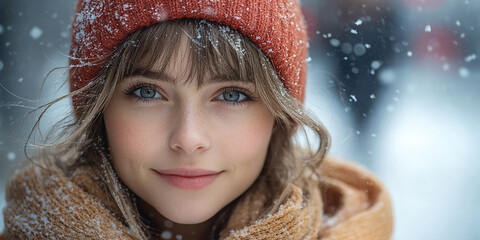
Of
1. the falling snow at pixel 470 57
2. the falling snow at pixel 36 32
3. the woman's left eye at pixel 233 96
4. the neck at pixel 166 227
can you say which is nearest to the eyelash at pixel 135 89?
the woman's left eye at pixel 233 96

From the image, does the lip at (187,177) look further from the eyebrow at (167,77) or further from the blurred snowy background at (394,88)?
the blurred snowy background at (394,88)

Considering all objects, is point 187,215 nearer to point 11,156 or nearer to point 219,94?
point 219,94

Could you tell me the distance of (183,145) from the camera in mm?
1181

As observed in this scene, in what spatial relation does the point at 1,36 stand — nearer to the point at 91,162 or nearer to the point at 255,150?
the point at 91,162

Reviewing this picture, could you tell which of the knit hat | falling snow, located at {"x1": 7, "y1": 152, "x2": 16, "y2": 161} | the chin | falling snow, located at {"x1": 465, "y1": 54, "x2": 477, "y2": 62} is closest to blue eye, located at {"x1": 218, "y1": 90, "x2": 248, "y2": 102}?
the knit hat

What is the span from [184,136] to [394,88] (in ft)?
9.10

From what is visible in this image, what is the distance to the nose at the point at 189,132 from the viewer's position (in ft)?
3.84

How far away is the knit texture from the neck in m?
0.11

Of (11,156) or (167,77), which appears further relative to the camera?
(11,156)

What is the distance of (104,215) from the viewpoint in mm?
1309

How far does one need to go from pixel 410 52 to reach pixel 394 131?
26.3 inches

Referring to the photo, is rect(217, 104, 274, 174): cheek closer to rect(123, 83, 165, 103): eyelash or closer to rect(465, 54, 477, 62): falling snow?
rect(123, 83, 165, 103): eyelash

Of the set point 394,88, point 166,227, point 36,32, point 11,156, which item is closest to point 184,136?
point 166,227

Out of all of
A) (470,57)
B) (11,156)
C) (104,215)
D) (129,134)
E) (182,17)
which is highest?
(470,57)
